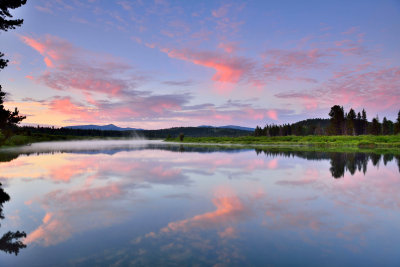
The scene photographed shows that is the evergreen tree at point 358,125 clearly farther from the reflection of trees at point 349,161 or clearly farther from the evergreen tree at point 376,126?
the reflection of trees at point 349,161

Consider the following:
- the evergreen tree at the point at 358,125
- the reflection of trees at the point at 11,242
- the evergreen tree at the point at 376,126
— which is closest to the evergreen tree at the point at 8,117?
the reflection of trees at the point at 11,242

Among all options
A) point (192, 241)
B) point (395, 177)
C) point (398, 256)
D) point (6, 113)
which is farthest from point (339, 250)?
point (6, 113)

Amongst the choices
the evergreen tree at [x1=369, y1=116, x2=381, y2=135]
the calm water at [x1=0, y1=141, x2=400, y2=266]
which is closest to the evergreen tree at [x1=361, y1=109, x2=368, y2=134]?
the evergreen tree at [x1=369, y1=116, x2=381, y2=135]

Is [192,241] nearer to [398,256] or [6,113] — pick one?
[398,256]

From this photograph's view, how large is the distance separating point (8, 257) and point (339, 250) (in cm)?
861

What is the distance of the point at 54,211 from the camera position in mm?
10320

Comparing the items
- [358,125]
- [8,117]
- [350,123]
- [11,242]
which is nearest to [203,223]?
[11,242]

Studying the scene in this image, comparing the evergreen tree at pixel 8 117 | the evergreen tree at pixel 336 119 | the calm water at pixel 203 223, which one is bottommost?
the calm water at pixel 203 223

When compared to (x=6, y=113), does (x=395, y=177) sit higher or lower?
lower

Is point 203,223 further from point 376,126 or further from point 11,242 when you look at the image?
point 376,126

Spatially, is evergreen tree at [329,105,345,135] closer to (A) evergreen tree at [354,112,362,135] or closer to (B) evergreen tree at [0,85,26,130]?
(A) evergreen tree at [354,112,362,135]

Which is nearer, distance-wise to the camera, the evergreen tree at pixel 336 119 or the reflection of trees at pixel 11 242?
the reflection of trees at pixel 11 242

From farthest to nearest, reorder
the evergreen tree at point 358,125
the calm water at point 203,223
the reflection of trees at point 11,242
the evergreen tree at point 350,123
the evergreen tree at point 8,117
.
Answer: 1. the evergreen tree at point 358,125
2. the evergreen tree at point 350,123
3. the evergreen tree at point 8,117
4. the reflection of trees at point 11,242
5. the calm water at point 203,223

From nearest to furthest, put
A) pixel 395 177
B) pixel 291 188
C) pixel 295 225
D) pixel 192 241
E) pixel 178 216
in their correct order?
1. pixel 192 241
2. pixel 295 225
3. pixel 178 216
4. pixel 291 188
5. pixel 395 177
